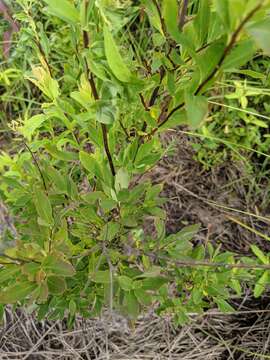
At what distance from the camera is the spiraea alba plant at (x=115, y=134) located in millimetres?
532

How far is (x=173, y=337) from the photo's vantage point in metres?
1.49

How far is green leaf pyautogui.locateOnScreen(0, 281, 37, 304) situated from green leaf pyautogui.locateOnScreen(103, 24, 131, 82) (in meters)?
0.37

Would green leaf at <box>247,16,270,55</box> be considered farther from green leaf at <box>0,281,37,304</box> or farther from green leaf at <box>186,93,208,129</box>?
green leaf at <box>0,281,37,304</box>

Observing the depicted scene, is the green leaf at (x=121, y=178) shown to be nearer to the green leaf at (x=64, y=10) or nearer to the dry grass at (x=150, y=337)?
the green leaf at (x=64, y=10)

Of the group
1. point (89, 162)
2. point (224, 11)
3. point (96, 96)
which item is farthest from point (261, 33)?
point (89, 162)

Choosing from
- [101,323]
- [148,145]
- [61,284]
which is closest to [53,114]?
[148,145]

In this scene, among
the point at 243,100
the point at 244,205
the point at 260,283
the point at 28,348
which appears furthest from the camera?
the point at 244,205

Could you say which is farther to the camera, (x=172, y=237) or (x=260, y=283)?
(x=260, y=283)

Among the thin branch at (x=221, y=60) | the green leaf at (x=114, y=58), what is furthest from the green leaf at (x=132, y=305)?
the green leaf at (x=114, y=58)

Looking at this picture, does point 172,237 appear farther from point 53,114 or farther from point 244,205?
point 244,205

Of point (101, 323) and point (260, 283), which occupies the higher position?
point (260, 283)

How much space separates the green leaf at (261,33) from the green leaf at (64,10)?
0.83 ft

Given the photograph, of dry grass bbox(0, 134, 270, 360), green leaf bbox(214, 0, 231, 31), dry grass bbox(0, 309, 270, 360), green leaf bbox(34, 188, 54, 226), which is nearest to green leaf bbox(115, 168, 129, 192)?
green leaf bbox(34, 188, 54, 226)

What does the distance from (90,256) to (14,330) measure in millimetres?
664
